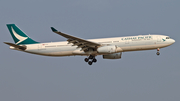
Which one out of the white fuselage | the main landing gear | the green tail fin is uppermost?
the green tail fin

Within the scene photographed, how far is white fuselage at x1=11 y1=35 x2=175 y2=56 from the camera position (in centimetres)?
4478

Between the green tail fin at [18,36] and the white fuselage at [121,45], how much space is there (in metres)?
2.66

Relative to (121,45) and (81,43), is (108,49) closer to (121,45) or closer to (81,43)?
(121,45)

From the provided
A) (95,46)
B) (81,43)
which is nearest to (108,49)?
(95,46)

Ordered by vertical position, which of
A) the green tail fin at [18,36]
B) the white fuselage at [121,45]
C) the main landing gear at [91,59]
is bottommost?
the main landing gear at [91,59]

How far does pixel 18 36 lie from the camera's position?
163 feet

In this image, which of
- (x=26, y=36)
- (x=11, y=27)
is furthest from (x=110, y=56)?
(x=11, y=27)

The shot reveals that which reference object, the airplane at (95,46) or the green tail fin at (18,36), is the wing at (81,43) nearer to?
the airplane at (95,46)

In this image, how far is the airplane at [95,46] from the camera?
43.9 metres

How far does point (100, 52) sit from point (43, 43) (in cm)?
1026

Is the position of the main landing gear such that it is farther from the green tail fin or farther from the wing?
the green tail fin

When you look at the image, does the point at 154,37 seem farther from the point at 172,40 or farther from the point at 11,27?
the point at 11,27

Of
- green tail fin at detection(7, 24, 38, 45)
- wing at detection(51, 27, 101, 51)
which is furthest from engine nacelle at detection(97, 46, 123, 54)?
green tail fin at detection(7, 24, 38, 45)

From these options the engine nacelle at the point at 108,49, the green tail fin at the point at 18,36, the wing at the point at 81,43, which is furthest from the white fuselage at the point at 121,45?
the green tail fin at the point at 18,36
